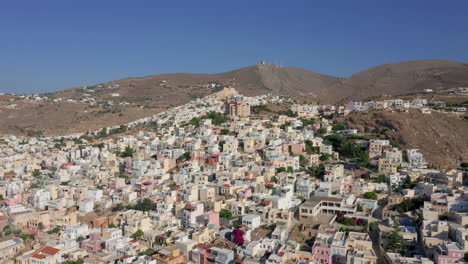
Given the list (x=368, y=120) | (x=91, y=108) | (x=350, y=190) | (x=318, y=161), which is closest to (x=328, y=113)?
(x=368, y=120)

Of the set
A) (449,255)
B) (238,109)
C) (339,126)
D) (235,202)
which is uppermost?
(238,109)

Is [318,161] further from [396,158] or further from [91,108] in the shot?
[91,108]

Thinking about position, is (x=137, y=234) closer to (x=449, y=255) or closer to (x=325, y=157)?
(x=449, y=255)

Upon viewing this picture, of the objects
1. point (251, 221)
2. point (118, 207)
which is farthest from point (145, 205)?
point (251, 221)

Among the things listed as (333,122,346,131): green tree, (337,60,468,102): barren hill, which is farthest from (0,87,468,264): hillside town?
(337,60,468,102): barren hill

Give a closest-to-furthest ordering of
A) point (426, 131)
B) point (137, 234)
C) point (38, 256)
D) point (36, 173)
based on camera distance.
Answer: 1. point (38, 256)
2. point (137, 234)
3. point (36, 173)
4. point (426, 131)

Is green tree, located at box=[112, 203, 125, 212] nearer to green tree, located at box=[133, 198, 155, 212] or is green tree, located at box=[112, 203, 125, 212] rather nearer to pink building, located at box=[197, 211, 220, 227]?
green tree, located at box=[133, 198, 155, 212]
